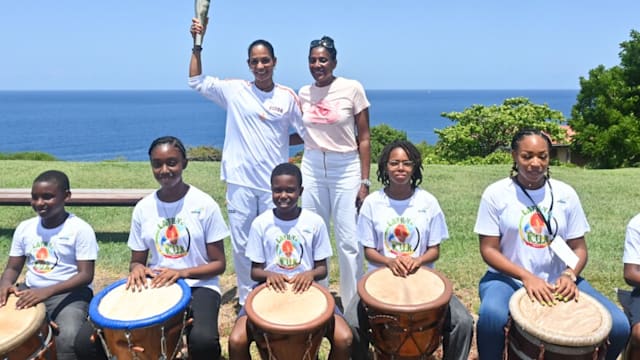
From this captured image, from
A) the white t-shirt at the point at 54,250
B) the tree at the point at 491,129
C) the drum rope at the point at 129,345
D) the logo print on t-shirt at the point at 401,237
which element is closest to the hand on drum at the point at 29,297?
the white t-shirt at the point at 54,250

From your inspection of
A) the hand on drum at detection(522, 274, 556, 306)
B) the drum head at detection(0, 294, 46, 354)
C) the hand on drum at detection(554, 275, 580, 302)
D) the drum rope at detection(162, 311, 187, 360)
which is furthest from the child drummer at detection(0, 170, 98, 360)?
the hand on drum at detection(554, 275, 580, 302)

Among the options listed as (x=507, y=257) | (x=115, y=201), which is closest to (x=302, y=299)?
(x=507, y=257)

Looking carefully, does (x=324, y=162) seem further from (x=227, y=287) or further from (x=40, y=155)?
(x=40, y=155)

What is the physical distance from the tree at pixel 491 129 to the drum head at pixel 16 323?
23.2 metres

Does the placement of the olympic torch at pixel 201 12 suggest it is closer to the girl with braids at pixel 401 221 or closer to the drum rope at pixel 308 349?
the girl with braids at pixel 401 221

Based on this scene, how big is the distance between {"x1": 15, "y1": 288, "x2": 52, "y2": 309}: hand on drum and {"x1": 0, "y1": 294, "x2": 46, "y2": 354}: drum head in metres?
0.03

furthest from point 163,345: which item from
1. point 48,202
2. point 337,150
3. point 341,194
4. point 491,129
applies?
point 491,129

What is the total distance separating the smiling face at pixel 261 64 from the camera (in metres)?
4.27

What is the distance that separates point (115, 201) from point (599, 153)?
2316 cm

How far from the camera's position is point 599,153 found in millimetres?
24641

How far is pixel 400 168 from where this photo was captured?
372cm

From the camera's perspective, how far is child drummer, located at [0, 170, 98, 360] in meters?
3.46

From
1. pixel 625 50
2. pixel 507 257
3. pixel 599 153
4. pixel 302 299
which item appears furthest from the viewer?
pixel 625 50

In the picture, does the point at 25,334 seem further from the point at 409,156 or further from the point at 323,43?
the point at 323,43
